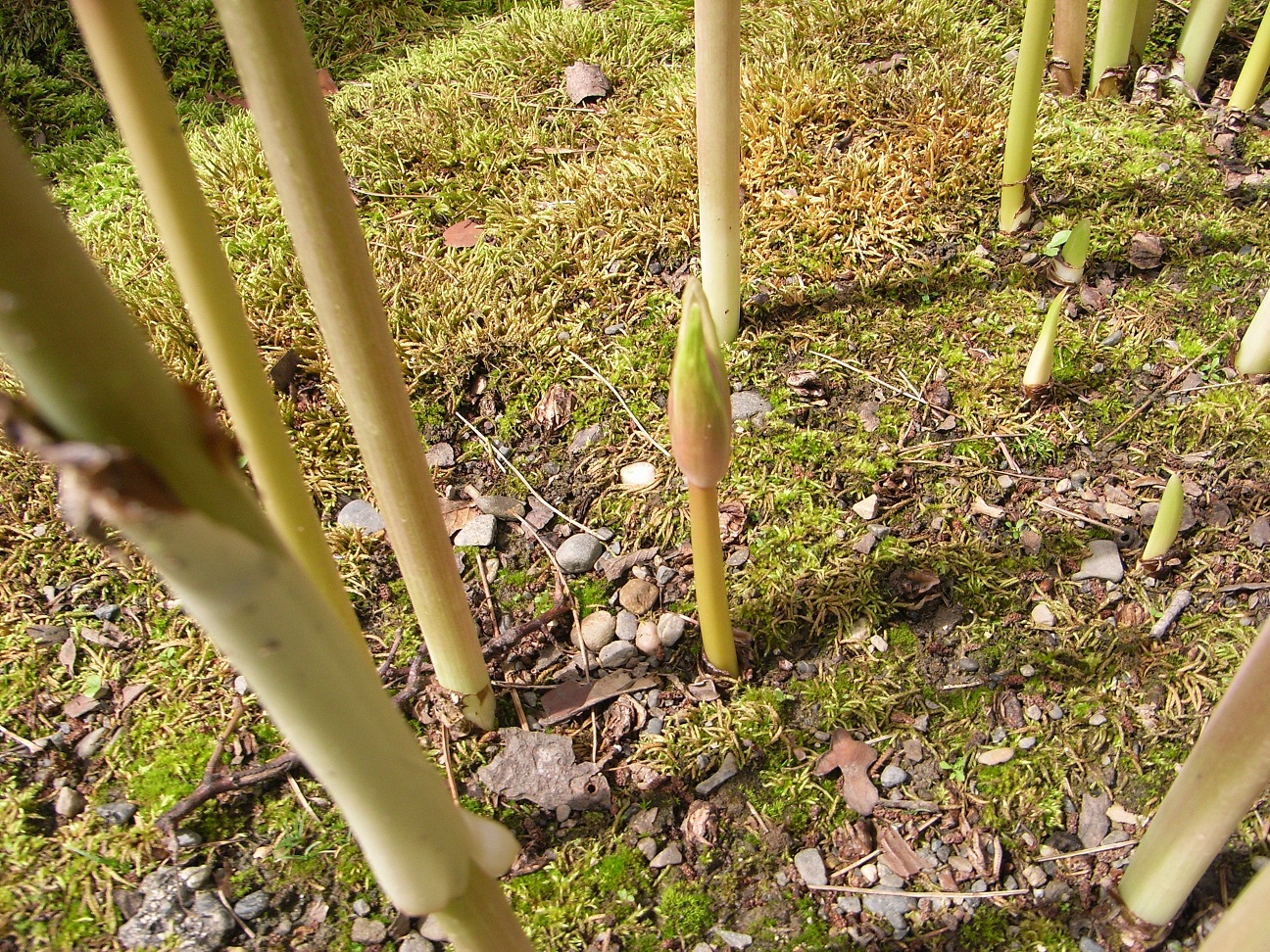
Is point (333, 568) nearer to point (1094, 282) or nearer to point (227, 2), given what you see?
point (227, 2)

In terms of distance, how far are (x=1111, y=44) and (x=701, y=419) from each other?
131 cm

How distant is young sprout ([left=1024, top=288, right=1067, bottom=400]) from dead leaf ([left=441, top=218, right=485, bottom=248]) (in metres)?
0.85

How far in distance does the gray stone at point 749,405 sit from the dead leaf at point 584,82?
0.73 metres

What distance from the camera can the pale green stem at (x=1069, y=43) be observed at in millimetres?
1645

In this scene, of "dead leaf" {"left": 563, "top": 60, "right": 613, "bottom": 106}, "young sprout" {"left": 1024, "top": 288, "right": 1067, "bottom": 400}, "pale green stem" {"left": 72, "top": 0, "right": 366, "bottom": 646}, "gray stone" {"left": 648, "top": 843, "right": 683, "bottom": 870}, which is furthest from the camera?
"dead leaf" {"left": 563, "top": 60, "right": 613, "bottom": 106}

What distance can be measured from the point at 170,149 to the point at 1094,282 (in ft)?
4.25

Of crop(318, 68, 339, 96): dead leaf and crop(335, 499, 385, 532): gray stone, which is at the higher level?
crop(318, 68, 339, 96): dead leaf

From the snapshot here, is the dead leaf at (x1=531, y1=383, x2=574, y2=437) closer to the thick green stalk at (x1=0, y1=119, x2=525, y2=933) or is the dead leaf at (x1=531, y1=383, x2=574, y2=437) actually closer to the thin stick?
the thin stick

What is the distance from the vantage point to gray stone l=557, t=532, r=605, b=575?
125 centimetres

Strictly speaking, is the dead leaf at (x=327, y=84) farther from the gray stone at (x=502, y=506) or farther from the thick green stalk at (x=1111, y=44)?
the thick green stalk at (x=1111, y=44)

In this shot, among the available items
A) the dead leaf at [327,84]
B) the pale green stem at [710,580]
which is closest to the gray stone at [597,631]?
the pale green stem at [710,580]

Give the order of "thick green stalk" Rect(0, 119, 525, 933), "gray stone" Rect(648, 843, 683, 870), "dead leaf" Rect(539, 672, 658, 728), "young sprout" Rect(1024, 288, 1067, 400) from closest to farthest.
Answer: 1. "thick green stalk" Rect(0, 119, 525, 933)
2. "gray stone" Rect(648, 843, 683, 870)
3. "dead leaf" Rect(539, 672, 658, 728)
4. "young sprout" Rect(1024, 288, 1067, 400)

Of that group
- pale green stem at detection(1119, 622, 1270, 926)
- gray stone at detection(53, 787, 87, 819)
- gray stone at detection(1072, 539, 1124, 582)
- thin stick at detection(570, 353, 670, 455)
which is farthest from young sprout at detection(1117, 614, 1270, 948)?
gray stone at detection(53, 787, 87, 819)

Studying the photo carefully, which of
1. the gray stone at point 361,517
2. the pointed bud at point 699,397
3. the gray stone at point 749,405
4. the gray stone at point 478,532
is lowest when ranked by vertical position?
the gray stone at point 478,532
